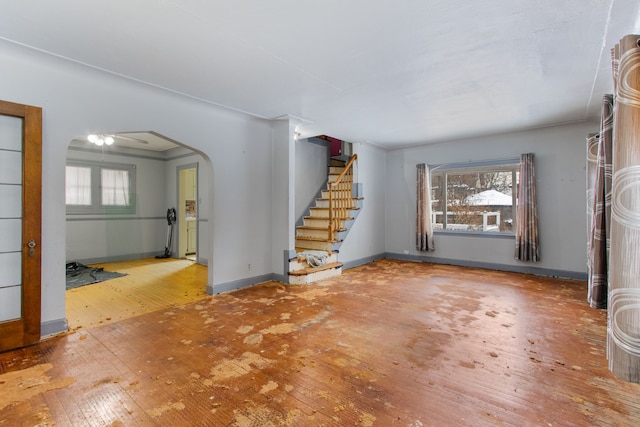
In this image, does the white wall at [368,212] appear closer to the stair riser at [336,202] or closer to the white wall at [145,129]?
the stair riser at [336,202]

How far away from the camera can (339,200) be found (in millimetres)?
6266

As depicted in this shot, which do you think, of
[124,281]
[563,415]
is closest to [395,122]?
[563,415]

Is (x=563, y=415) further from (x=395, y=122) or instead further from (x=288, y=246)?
(x=395, y=122)

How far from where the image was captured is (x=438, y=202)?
6895mm

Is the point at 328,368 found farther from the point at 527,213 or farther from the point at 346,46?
the point at 527,213

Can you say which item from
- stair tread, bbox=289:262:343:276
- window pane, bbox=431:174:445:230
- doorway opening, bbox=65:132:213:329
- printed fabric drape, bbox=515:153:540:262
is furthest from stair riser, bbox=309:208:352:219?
printed fabric drape, bbox=515:153:540:262

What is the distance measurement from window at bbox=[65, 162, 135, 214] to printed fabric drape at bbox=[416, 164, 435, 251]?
6672mm

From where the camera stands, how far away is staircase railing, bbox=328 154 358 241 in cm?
584

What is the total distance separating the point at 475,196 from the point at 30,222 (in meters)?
6.92

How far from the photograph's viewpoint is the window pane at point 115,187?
6.79 metres

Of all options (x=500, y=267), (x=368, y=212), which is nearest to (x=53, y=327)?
(x=368, y=212)

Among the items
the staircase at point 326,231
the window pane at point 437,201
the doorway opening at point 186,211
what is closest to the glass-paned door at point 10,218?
the staircase at point 326,231

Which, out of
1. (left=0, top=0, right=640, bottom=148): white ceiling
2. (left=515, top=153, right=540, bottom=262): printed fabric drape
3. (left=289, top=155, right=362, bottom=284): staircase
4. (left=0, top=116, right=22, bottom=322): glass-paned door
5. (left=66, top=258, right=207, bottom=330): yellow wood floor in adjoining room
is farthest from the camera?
(left=515, top=153, right=540, bottom=262): printed fabric drape

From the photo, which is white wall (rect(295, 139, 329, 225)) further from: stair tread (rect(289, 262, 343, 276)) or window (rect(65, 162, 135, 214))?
window (rect(65, 162, 135, 214))
